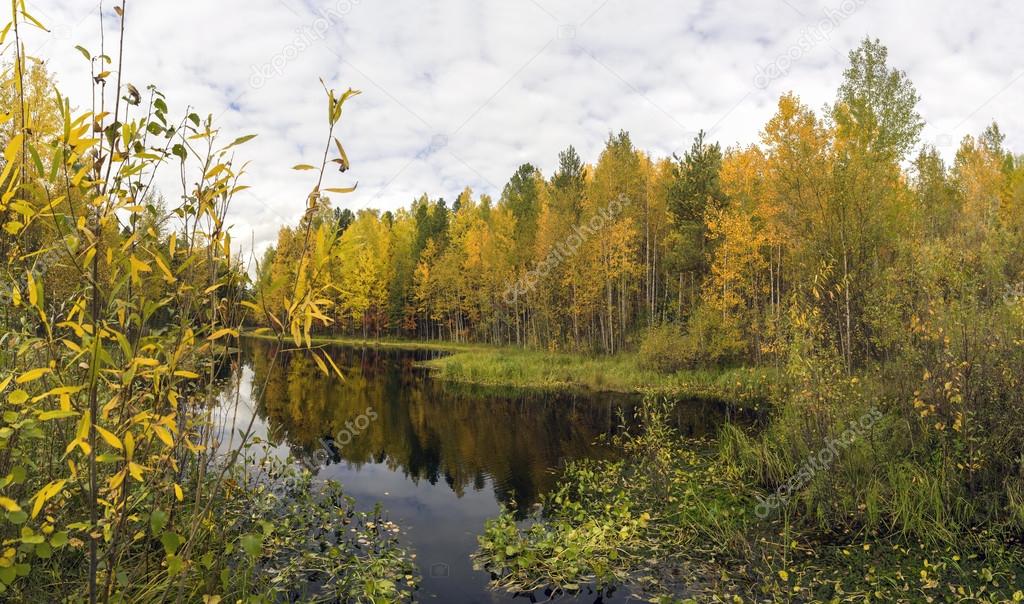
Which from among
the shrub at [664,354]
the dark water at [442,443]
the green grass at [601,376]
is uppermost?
the shrub at [664,354]

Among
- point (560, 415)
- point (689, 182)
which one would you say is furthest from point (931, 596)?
point (689, 182)

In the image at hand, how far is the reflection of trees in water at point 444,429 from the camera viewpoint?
10258 mm

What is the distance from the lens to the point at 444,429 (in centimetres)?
1370

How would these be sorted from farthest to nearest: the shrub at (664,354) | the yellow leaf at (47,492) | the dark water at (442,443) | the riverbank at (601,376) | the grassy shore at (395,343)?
the grassy shore at (395,343) → the shrub at (664,354) → the riverbank at (601,376) → the dark water at (442,443) → the yellow leaf at (47,492)

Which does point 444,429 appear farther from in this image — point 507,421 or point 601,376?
point 601,376

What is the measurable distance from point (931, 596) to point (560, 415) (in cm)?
1062

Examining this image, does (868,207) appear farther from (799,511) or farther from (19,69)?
(19,69)

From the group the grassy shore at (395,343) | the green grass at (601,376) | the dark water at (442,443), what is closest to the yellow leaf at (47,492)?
the dark water at (442,443)

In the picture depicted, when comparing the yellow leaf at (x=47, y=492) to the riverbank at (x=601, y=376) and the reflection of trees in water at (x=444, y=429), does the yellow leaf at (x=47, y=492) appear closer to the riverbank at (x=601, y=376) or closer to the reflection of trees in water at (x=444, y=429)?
the reflection of trees in water at (x=444, y=429)

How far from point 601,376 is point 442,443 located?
32.5ft

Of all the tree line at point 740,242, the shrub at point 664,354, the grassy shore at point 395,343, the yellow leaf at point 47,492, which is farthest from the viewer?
the grassy shore at point 395,343

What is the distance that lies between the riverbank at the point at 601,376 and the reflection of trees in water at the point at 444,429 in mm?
2270

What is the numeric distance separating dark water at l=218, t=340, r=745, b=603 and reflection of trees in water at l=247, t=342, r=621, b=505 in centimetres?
3

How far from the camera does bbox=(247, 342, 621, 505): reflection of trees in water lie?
10.3 metres
